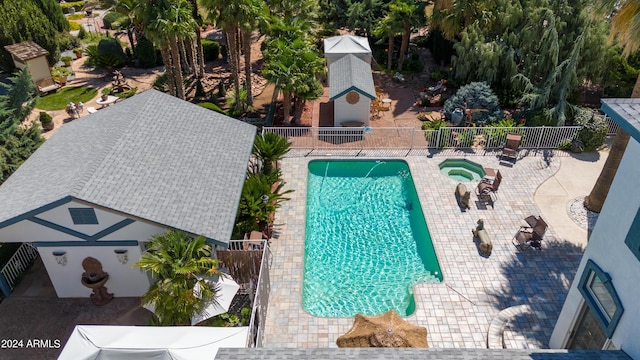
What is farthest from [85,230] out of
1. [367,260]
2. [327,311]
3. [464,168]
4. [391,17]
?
[391,17]

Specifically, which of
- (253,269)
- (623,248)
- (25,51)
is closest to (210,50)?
(25,51)

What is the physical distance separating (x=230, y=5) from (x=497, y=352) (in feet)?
70.2

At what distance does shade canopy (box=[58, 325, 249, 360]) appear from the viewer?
39.2 ft

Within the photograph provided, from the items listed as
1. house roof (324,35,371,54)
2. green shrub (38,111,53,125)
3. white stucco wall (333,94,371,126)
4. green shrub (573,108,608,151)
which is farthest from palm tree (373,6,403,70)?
green shrub (38,111,53,125)

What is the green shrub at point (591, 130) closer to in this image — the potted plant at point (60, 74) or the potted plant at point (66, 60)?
the potted plant at point (60, 74)

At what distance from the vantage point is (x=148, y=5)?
2491 centimetres

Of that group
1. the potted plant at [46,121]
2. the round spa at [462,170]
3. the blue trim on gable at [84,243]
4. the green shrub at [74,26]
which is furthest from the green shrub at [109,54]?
the round spa at [462,170]

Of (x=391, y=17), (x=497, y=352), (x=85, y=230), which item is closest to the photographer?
(x=497, y=352)

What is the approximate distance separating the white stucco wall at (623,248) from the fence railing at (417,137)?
1377 centimetres

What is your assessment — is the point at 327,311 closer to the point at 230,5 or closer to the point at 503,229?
the point at 503,229

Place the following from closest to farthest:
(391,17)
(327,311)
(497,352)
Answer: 1. (497,352)
2. (327,311)
3. (391,17)

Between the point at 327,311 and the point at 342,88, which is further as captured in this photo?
the point at 342,88

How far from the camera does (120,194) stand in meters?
15.3

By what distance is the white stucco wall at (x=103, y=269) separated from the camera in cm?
1608
